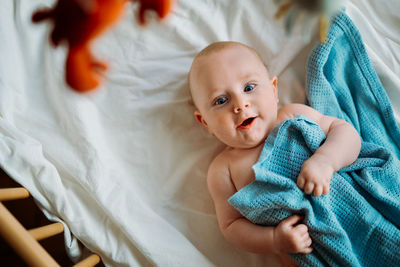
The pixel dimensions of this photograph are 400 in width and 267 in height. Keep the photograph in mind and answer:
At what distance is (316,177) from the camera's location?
0.75m

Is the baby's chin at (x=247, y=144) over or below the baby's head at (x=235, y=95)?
below

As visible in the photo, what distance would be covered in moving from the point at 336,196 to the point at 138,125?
1.73 ft

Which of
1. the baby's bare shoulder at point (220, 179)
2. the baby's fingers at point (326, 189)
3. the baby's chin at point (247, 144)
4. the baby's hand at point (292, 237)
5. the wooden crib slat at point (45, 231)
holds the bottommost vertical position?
the baby's hand at point (292, 237)

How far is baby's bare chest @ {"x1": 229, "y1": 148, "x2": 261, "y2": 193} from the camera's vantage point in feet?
2.73

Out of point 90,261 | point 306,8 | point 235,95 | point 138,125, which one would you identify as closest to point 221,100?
point 235,95

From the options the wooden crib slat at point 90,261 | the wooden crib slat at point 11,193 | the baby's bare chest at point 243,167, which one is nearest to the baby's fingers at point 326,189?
the baby's bare chest at point 243,167

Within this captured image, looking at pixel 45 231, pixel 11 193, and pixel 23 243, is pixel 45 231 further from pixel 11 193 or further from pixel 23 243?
pixel 23 243

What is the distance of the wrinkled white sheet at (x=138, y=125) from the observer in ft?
2.73

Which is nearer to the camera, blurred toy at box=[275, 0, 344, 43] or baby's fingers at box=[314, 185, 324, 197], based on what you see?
blurred toy at box=[275, 0, 344, 43]

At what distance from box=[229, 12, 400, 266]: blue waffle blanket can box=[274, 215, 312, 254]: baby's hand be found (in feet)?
0.05

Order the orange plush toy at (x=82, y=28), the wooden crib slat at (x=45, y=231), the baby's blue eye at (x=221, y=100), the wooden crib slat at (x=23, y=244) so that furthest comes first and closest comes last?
the baby's blue eye at (x=221, y=100) → the wooden crib slat at (x=45, y=231) → the wooden crib slat at (x=23, y=244) → the orange plush toy at (x=82, y=28)

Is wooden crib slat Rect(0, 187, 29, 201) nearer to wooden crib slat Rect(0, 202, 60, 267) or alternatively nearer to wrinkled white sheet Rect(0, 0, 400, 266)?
wrinkled white sheet Rect(0, 0, 400, 266)

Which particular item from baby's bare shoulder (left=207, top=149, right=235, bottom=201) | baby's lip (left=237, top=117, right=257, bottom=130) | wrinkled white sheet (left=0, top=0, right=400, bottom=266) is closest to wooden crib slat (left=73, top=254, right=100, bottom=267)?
wrinkled white sheet (left=0, top=0, right=400, bottom=266)

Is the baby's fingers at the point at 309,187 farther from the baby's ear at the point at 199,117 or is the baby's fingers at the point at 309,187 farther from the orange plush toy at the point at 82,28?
the orange plush toy at the point at 82,28
